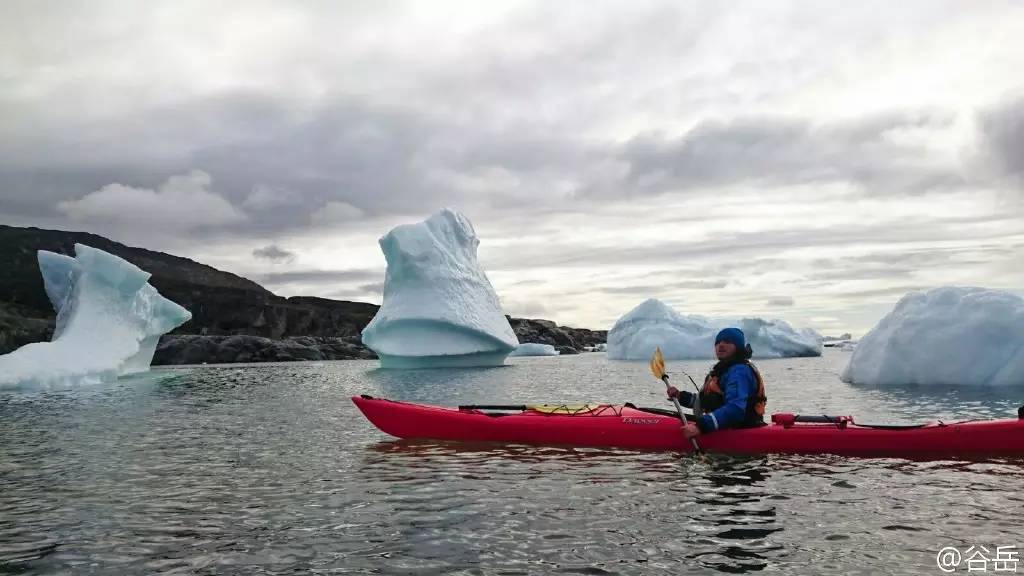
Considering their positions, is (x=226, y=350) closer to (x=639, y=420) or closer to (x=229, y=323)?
(x=229, y=323)

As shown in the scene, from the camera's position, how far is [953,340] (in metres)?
17.4

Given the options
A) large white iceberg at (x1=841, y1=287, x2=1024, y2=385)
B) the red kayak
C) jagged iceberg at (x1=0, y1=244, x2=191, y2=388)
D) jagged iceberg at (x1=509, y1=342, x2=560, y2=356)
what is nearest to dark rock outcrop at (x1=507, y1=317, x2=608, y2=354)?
jagged iceberg at (x1=509, y1=342, x2=560, y2=356)

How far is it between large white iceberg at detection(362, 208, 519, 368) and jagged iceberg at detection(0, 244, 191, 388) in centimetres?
952

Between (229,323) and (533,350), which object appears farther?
(229,323)

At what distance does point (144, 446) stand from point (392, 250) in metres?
24.2

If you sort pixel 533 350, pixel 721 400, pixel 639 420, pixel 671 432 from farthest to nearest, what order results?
pixel 533 350 → pixel 639 420 → pixel 671 432 → pixel 721 400

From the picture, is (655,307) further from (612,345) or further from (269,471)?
(269,471)

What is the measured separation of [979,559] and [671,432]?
4.39 metres

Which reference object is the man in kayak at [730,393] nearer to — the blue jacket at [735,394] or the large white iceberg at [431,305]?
the blue jacket at [735,394]

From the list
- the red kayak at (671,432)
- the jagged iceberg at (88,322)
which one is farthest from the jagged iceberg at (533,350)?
the red kayak at (671,432)

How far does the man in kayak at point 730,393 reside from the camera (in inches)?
324

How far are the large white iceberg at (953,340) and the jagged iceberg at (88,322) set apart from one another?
78.8 feet

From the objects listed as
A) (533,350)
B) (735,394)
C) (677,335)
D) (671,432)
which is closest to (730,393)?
(735,394)

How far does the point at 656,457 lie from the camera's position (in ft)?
27.1
